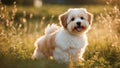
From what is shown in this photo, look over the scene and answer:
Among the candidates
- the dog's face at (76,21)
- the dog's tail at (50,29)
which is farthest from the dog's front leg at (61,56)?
the dog's tail at (50,29)

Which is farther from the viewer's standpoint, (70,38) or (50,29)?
(50,29)

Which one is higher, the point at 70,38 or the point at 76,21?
the point at 76,21

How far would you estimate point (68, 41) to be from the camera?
27.5 feet

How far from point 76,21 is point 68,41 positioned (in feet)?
1.35

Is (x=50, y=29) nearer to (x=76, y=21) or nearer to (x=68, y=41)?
(x=68, y=41)

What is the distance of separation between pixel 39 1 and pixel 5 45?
26108 mm

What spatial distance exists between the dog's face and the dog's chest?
0.40ft

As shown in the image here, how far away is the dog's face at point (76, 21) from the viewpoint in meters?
8.20

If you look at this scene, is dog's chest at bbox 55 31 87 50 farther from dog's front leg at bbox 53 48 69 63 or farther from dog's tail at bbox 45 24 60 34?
dog's tail at bbox 45 24 60 34

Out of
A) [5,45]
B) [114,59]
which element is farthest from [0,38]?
[114,59]

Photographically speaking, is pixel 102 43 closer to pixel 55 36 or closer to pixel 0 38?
pixel 55 36

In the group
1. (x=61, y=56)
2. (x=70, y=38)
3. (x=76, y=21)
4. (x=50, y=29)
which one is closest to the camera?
(x=76, y=21)

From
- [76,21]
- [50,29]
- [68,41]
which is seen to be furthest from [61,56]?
[50,29]

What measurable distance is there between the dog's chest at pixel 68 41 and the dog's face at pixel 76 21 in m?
0.12
